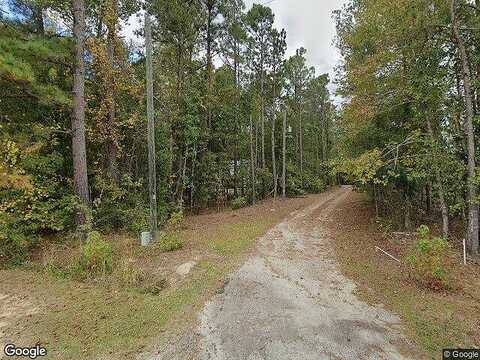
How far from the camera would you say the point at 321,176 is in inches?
1309

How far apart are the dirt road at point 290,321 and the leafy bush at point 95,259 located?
2.84 m

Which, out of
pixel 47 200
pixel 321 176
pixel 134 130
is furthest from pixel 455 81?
pixel 321 176

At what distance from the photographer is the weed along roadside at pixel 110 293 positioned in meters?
3.75

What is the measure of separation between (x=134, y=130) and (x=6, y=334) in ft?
29.6

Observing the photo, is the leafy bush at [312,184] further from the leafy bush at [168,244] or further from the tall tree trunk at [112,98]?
the leafy bush at [168,244]

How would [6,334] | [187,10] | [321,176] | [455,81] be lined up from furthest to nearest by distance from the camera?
1. [321,176]
2. [187,10]
3. [455,81]
4. [6,334]

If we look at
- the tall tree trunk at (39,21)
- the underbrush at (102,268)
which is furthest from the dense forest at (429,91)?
the tall tree trunk at (39,21)

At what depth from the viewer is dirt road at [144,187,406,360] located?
336cm

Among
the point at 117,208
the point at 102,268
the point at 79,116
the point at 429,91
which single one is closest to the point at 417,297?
the point at 429,91

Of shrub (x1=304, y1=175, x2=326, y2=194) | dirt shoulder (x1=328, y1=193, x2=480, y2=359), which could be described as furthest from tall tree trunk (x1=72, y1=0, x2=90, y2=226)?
shrub (x1=304, y1=175, x2=326, y2=194)

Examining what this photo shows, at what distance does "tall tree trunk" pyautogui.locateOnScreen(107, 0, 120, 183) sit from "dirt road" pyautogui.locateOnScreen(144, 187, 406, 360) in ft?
22.5

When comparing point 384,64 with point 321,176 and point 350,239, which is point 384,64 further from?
point 321,176

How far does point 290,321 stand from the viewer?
13.2ft

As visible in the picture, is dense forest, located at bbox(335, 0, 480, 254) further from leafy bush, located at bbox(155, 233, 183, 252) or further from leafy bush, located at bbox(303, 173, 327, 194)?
leafy bush, located at bbox(303, 173, 327, 194)
